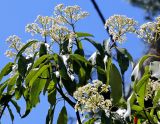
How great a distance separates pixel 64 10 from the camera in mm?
1752

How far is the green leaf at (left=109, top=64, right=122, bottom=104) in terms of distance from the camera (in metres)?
1.52

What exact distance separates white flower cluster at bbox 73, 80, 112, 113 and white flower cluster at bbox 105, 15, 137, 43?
0.22m

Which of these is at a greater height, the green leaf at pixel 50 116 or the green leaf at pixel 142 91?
the green leaf at pixel 50 116

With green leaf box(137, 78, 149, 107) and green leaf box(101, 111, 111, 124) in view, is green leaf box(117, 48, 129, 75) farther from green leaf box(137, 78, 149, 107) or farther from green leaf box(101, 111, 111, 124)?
green leaf box(101, 111, 111, 124)

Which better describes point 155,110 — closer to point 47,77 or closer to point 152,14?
point 47,77

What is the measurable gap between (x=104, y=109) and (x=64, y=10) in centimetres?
46

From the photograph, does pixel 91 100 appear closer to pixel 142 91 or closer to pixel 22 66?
pixel 142 91

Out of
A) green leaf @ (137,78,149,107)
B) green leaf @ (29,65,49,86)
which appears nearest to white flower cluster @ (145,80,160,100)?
green leaf @ (137,78,149,107)

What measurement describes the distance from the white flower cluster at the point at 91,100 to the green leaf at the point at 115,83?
0.08 m

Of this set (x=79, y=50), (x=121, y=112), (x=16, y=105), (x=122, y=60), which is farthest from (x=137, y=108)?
(x=16, y=105)

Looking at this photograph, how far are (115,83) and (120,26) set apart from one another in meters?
0.18

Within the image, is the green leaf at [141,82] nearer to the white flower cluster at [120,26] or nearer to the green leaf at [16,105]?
the white flower cluster at [120,26]

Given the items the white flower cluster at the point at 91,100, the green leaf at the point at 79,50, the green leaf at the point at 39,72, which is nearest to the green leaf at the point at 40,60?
the green leaf at the point at 39,72

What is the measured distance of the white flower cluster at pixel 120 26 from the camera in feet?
5.25
